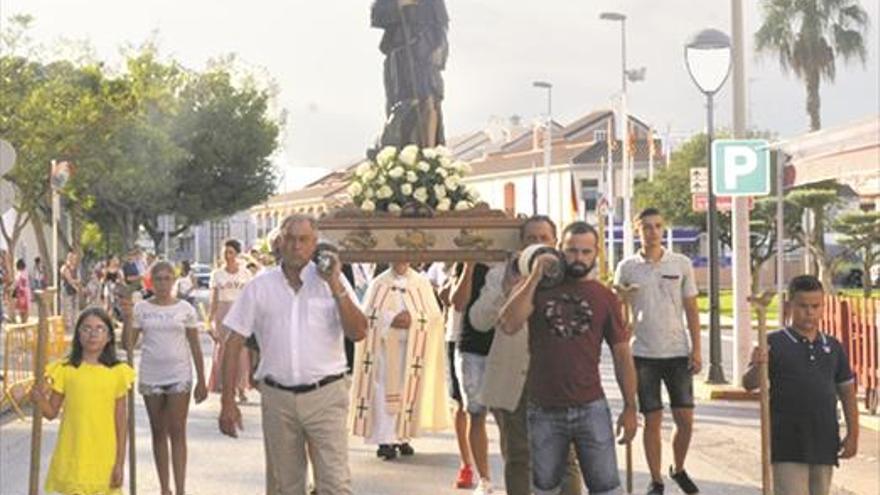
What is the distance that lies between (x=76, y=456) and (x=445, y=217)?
3.15 metres

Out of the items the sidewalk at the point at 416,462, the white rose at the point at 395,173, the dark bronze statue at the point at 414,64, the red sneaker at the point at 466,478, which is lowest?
the sidewalk at the point at 416,462

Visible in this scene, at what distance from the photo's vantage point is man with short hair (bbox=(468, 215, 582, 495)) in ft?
26.2

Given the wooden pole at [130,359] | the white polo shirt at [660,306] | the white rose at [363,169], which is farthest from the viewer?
the white rose at [363,169]

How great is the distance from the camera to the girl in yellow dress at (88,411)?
776 centimetres

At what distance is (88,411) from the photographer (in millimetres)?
7848

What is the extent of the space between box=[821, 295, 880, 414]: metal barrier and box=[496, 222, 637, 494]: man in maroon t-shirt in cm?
774

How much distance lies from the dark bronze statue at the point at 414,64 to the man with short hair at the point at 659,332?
415 cm

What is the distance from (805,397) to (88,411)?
12.2 ft

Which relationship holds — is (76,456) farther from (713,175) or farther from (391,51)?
(713,175)

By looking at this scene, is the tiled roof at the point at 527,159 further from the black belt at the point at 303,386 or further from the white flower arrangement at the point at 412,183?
the black belt at the point at 303,386

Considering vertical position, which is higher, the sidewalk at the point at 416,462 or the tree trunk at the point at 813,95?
the tree trunk at the point at 813,95

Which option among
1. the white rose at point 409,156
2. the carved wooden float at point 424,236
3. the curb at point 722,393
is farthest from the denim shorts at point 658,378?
the curb at point 722,393

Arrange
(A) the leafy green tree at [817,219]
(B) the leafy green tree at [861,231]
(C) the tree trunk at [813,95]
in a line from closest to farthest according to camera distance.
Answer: (A) the leafy green tree at [817,219]
(B) the leafy green tree at [861,231]
(C) the tree trunk at [813,95]

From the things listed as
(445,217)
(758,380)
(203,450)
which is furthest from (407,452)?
(758,380)
